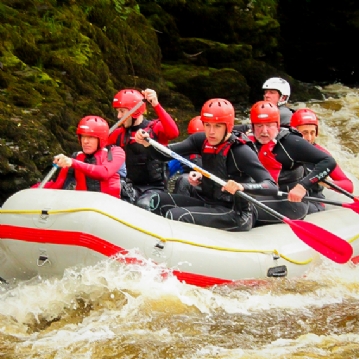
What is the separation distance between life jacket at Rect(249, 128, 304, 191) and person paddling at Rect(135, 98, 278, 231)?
35 cm

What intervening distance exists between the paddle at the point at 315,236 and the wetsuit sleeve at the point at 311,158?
0.42 m

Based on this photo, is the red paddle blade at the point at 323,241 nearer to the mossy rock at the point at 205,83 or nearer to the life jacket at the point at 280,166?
the life jacket at the point at 280,166

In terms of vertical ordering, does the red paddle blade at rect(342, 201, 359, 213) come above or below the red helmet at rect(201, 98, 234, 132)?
below

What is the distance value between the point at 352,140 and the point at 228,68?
3.33 m

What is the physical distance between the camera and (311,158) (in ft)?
20.5

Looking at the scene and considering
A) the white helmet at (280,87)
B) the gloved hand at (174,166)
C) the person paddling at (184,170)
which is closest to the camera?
the person paddling at (184,170)

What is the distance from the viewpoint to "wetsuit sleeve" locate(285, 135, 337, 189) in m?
6.20

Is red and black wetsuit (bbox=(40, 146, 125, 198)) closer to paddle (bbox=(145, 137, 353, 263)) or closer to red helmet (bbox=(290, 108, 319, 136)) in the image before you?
paddle (bbox=(145, 137, 353, 263))

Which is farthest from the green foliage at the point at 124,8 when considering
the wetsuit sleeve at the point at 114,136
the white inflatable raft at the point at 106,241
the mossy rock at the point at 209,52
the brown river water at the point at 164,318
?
the brown river water at the point at 164,318

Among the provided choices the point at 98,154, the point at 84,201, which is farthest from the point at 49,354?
the point at 98,154

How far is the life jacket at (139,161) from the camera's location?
21.6 ft

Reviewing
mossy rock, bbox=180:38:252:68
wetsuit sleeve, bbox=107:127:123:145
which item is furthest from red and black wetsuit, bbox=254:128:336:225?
mossy rock, bbox=180:38:252:68

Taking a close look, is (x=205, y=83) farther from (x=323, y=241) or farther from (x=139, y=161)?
(x=323, y=241)

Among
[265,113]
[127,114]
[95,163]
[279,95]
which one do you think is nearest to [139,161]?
[127,114]
